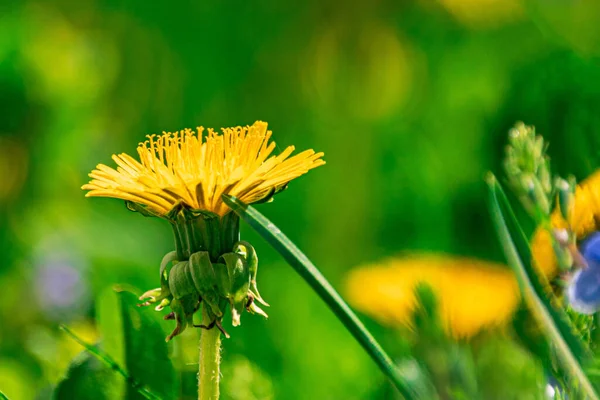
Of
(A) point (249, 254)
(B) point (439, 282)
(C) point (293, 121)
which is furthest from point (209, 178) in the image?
(C) point (293, 121)

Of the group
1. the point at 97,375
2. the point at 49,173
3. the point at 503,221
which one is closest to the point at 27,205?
the point at 49,173

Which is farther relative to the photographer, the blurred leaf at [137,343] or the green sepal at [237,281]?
the blurred leaf at [137,343]

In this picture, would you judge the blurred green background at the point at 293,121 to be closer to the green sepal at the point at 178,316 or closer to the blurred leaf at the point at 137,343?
the blurred leaf at the point at 137,343

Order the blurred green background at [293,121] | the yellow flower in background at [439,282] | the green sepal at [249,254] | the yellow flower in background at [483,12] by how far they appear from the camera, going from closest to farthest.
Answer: the green sepal at [249,254] < the yellow flower in background at [439,282] < the blurred green background at [293,121] < the yellow flower in background at [483,12]

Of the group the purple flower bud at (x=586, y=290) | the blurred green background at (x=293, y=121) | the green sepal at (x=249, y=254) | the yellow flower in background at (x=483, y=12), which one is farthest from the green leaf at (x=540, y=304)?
the yellow flower in background at (x=483, y=12)

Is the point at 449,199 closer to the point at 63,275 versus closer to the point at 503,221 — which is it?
the point at 63,275

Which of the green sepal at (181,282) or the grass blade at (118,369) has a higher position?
the green sepal at (181,282)
